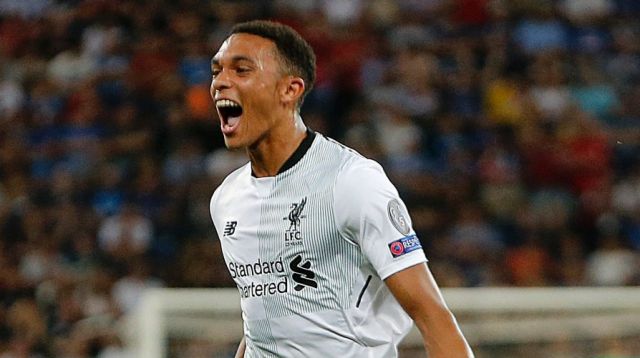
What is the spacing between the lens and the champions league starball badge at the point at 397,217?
3.02 meters

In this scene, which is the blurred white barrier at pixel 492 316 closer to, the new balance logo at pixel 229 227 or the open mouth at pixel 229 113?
the new balance logo at pixel 229 227

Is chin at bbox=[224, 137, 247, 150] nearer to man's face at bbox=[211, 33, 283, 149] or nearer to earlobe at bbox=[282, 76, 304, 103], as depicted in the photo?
man's face at bbox=[211, 33, 283, 149]

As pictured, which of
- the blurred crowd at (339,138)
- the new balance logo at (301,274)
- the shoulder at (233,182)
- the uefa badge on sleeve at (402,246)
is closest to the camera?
the uefa badge on sleeve at (402,246)

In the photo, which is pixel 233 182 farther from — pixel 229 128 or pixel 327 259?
pixel 327 259

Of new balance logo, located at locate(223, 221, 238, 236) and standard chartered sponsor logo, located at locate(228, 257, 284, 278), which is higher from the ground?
new balance logo, located at locate(223, 221, 238, 236)

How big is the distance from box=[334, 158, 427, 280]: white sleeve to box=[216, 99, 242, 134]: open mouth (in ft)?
1.23

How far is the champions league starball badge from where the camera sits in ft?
9.92

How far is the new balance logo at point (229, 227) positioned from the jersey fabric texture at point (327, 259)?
0.33ft

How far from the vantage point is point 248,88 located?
10.7ft

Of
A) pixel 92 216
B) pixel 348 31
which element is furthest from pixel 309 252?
pixel 348 31

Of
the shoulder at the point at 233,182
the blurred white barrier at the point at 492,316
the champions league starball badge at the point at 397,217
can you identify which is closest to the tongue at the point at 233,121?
the shoulder at the point at 233,182

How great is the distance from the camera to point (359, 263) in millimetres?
3129

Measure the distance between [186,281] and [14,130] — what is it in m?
2.17

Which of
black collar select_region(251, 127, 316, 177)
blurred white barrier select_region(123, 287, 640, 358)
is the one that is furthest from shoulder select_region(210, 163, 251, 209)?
blurred white barrier select_region(123, 287, 640, 358)
